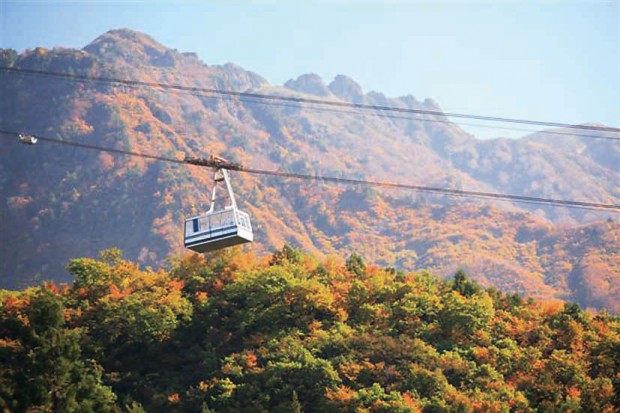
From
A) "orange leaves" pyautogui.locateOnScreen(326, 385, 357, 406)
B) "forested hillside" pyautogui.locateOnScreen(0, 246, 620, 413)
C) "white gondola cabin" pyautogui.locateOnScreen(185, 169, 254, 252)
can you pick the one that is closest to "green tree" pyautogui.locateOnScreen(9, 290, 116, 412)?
"forested hillside" pyautogui.locateOnScreen(0, 246, 620, 413)

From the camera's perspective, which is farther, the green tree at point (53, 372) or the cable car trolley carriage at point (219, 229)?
the green tree at point (53, 372)

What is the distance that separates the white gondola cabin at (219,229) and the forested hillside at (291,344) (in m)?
28.1

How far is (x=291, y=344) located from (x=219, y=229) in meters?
37.6

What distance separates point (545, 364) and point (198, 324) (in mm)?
27604

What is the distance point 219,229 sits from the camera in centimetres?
4338

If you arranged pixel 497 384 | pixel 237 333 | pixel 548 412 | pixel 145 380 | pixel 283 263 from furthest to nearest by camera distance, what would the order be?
pixel 283 263
pixel 237 333
pixel 145 380
pixel 497 384
pixel 548 412

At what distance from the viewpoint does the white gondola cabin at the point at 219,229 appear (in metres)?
43.0

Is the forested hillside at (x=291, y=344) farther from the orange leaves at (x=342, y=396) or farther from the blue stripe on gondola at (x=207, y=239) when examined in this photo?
the blue stripe on gondola at (x=207, y=239)

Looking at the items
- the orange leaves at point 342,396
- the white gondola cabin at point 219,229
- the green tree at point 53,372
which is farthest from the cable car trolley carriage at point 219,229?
the orange leaves at point 342,396

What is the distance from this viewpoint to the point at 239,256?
9581 cm

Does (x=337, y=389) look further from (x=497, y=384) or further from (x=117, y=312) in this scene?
(x=117, y=312)

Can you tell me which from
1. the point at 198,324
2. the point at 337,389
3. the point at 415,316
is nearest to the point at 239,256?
the point at 198,324

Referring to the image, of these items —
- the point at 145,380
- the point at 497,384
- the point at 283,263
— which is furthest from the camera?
the point at 283,263

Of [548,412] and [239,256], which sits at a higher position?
[239,256]
